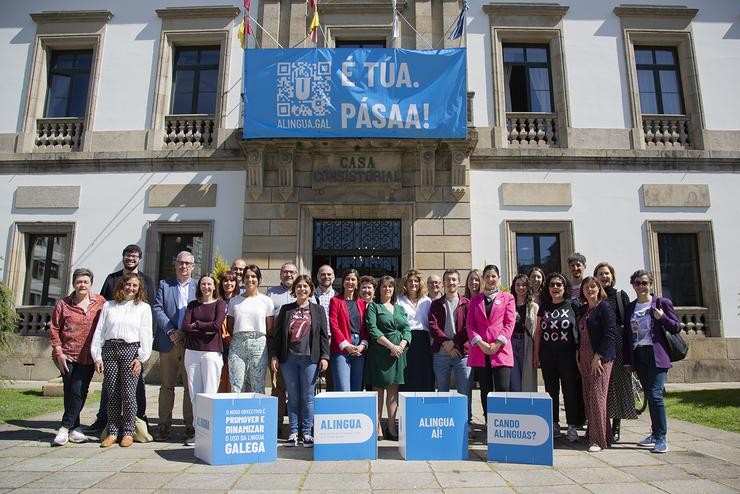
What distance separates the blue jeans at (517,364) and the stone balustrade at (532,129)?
6896 mm

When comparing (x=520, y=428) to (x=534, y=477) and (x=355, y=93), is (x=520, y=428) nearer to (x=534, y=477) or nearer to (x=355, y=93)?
(x=534, y=477)

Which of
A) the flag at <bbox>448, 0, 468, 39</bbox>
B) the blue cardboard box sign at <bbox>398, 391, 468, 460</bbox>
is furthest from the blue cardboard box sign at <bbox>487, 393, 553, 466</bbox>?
the flag at <bbox>448, 0, 468, 39</bbox>

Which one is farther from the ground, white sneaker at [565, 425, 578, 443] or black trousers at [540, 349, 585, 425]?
black trousers at [540, 349, 585, 425]

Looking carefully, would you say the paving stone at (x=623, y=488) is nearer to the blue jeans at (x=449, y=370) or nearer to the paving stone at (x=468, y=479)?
the paving stone at (x=468, y=479)

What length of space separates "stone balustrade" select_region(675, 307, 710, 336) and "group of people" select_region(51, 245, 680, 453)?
702 centimetres

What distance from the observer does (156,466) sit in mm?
4316

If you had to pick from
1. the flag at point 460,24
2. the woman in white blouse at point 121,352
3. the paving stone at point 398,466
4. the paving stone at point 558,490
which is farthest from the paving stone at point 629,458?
the flag at point 460,24

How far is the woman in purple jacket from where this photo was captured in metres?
4.98

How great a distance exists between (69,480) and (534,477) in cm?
366

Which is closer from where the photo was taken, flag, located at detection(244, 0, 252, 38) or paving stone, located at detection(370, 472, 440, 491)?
paving stone, located at detection(370, 472, 440, 491)

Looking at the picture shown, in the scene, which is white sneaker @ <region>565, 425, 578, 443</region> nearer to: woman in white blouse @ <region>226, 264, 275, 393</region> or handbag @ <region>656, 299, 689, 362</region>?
handbag @ <region>656, 299, 689, 362</region>

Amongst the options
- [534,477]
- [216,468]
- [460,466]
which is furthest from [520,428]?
[216,468]

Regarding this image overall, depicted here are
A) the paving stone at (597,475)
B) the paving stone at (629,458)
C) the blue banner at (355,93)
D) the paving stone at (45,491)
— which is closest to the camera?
the paving stone at (45,491)

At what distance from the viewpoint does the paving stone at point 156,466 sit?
13.8ft
